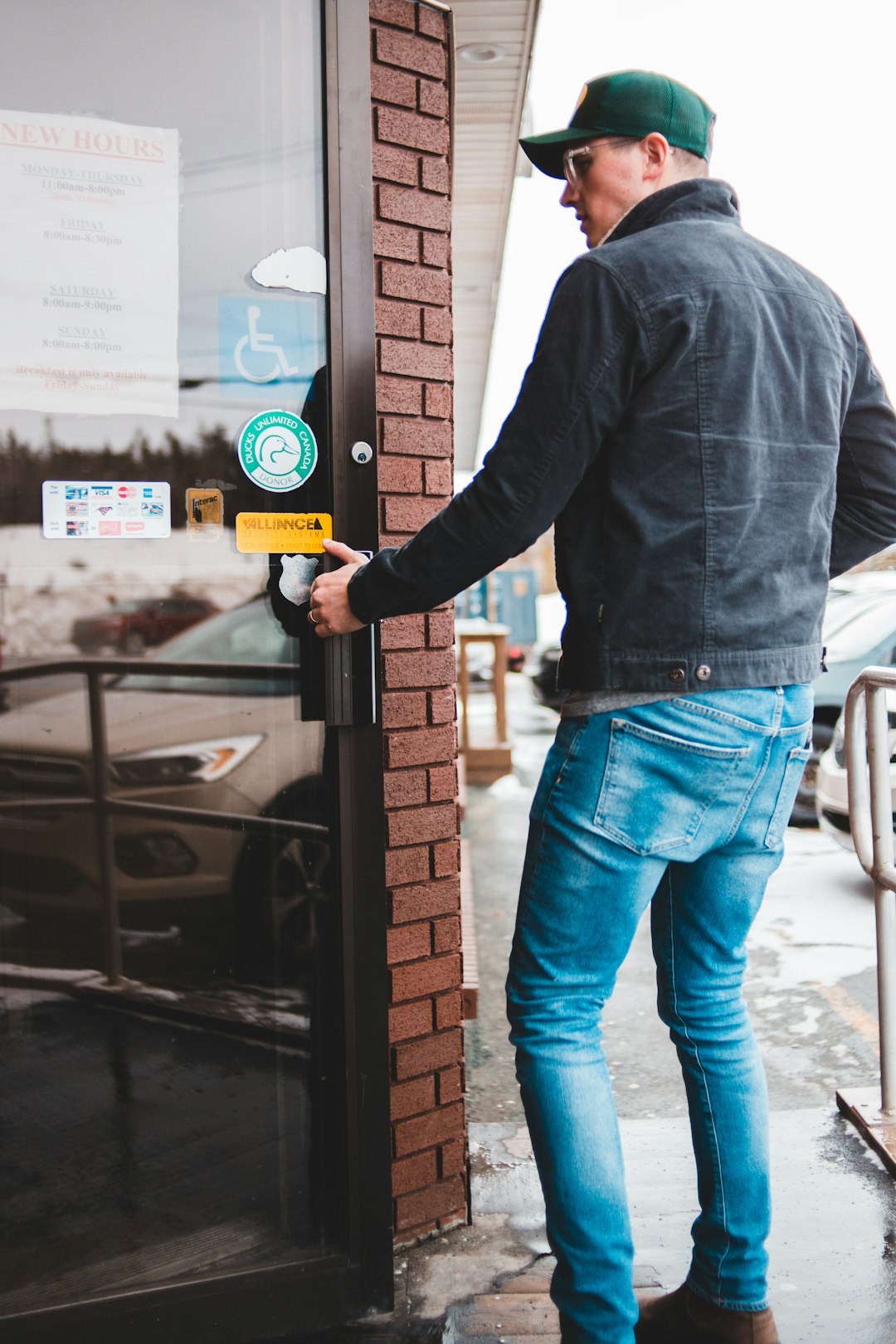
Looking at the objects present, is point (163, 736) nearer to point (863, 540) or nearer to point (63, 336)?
point (63, 336)

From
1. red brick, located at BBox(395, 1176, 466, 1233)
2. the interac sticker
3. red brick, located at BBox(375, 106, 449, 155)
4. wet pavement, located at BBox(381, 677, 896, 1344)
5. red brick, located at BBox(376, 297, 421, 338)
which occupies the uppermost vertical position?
red brick, located at BBox(375, 106, 449, 155)

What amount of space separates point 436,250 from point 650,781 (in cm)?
133

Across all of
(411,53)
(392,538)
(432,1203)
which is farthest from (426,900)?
(411,53)

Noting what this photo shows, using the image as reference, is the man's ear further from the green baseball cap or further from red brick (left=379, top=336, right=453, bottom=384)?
red brick (left=379, top=336, right=453, bottom=384)

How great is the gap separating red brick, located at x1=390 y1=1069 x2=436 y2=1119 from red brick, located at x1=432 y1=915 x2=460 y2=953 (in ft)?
0.53

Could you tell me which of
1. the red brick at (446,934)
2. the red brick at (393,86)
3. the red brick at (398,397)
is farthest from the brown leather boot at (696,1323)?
the red brick at (393,86)

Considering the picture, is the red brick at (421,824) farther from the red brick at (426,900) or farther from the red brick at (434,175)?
the red brick at (434,175)

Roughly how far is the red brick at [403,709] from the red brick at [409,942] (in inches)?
17.3

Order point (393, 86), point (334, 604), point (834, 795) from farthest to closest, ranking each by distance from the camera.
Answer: point (834, 795) → point (393, 86) → point (334, 604)

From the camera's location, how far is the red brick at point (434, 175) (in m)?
2.34

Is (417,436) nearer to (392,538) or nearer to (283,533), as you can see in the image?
(392,538)

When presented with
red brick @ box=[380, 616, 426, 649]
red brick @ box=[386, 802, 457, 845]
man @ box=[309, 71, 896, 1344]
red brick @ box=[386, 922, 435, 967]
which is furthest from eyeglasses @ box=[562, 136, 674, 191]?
red brick @ box=[386, 922, 435, 967]

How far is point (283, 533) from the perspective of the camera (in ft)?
6.82

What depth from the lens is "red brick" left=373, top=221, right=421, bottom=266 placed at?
2266mm
